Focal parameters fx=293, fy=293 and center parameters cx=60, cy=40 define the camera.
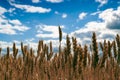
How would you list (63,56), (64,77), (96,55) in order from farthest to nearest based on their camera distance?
(63,56), (64,77), (96,55)

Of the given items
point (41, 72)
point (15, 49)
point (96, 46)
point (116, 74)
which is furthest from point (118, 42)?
point (15, 49)

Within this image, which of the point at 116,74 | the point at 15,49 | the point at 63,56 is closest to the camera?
the point at 116,74

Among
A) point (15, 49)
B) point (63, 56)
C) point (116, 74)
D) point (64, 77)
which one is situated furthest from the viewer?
point (15, 49)

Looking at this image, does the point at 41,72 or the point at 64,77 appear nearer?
the point at 64,77

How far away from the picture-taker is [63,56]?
9.78 metres

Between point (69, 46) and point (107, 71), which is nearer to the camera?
point (69, 46)

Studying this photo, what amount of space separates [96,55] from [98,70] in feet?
6.40

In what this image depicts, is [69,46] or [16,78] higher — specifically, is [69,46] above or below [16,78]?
above

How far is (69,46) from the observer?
848 centimetres

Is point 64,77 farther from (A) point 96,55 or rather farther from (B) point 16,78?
(A) point 96,55

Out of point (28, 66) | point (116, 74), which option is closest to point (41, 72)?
point (28, 66)

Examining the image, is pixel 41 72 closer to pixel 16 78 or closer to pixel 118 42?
pixel 16 78

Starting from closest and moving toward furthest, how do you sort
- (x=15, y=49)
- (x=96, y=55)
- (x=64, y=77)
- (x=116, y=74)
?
(x=96, y=55) < (x=116, y=74) < (x=64, y=77) < (x=15, y=49)

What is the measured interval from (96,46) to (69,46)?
164cm
